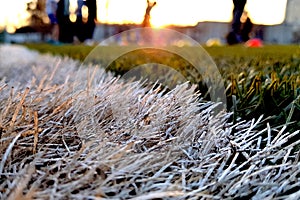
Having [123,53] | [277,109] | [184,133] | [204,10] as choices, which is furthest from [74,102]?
[123,53]

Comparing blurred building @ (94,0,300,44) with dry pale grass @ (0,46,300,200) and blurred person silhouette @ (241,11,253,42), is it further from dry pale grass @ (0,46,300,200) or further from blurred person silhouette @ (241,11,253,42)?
dry pale grass @ (0,46,300,200)

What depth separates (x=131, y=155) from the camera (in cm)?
106

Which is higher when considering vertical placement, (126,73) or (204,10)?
(204,10)

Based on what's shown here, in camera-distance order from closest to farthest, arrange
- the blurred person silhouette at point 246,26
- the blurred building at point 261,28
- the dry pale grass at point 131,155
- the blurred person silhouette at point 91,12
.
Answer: the dry pale grass at point 131,155
the blurred person silhouette at point 246,26
the blurred person silhouette at point 91,12
the blurred building at point 261,28

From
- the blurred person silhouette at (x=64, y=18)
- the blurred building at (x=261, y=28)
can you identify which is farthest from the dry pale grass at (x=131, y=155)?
the blurred person silhouette at (x=64, y=18)

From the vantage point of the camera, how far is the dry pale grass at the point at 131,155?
90cm

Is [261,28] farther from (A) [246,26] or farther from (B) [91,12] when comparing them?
(B) [91,12]

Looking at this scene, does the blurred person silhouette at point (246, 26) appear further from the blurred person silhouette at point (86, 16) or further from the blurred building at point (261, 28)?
the blurred person silhouette at point (86, 16)

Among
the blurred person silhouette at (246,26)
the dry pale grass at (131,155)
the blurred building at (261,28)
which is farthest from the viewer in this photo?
the blurred building at (261,28)

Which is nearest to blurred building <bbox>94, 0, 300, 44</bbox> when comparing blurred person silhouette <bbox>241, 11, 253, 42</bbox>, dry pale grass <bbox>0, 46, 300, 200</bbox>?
blurred person silhouette <bbox>241, 11, 253, 42</bbox>

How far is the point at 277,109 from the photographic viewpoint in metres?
1.71

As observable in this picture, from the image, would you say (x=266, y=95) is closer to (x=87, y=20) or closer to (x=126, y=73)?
(x=126, y=73)

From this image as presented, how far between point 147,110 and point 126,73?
1.66 m

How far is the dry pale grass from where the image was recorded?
90 centimetres
